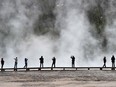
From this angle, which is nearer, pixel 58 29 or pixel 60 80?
pixel 60 80

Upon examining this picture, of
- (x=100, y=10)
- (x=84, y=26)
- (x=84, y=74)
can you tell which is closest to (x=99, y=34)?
(x=84, y=26)

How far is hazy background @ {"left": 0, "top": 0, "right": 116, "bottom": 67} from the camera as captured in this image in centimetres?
7344

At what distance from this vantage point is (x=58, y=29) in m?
85.4

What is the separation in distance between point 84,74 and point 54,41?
48.6 m

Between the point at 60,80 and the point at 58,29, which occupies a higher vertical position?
the point at 58,29

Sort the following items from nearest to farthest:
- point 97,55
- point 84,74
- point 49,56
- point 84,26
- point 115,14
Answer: point 84,74, point 49,56, point 97,55, point 84,26, point 115,14

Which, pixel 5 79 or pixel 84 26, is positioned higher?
pixel 84 26

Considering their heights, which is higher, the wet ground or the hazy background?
the hazy background

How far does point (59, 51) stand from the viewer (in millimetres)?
73375

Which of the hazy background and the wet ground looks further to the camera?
the hazy background

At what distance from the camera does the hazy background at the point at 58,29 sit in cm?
7344

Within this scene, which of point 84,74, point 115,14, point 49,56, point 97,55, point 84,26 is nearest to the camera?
point 84,74

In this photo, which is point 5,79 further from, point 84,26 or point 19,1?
point 19,1

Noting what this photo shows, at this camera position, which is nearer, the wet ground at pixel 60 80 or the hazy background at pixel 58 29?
the wet ground at pixel 60 80
